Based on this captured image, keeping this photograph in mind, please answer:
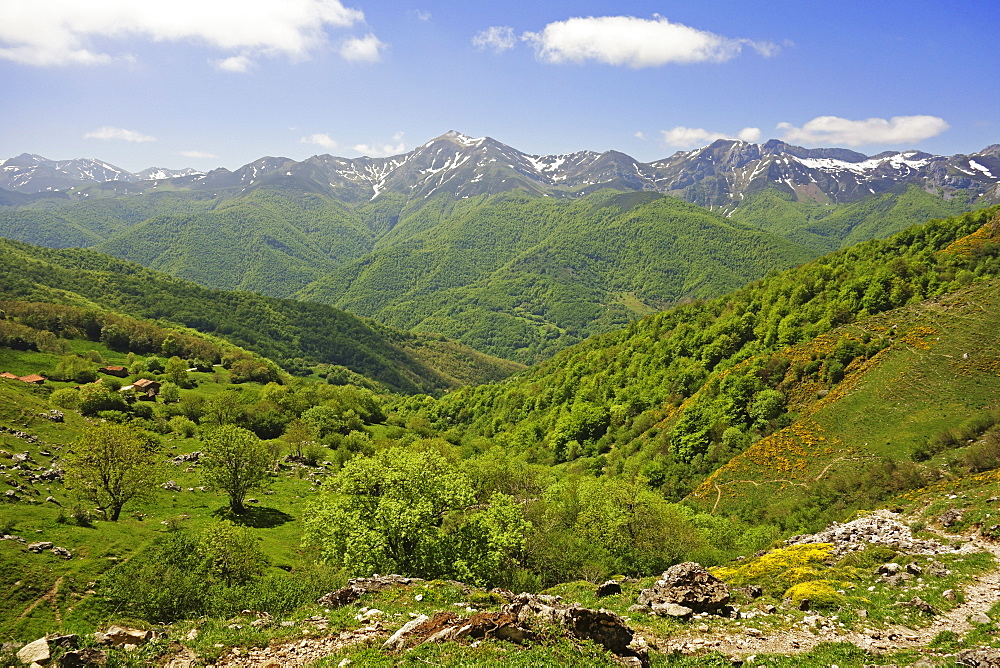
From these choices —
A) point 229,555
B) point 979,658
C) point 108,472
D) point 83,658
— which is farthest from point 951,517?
point 108,472

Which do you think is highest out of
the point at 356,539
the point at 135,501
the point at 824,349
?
the point at 824,349

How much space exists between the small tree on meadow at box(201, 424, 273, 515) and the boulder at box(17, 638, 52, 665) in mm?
47198

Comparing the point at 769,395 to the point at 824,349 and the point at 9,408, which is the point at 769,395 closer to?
the point at 824,349

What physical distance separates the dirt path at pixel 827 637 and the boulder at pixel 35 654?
22143 mm

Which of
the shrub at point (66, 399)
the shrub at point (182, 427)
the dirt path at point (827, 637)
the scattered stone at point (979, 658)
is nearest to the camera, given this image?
the scattered stone at point (979, 658)

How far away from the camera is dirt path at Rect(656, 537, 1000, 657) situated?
19.3 m

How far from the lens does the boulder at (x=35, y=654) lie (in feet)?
52.9

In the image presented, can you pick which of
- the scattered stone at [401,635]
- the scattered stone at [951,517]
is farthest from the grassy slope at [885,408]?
the scattered stone at [401,635]

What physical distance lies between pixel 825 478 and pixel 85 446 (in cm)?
7463

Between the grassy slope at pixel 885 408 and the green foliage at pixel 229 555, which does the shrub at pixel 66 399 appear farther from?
the grassy slope at pixel 885 408

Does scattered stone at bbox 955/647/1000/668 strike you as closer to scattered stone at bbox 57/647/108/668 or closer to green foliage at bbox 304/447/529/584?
green foliage at bbox 304/447/529/584

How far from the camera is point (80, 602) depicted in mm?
29328

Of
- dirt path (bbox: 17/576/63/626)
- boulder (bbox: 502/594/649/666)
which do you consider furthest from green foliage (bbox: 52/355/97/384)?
boulder (bbox: 502/594/649/666)

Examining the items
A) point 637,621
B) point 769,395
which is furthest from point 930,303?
point 637,621
